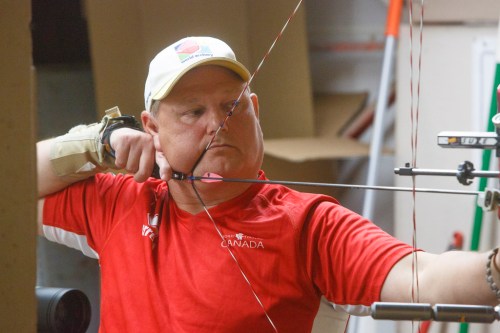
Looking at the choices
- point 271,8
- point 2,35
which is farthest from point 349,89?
point 2,35

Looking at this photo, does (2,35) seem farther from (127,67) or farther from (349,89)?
(349,89)

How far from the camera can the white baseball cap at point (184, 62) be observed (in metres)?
1.15

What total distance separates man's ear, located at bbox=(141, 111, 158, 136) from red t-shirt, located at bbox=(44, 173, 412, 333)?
0.09m

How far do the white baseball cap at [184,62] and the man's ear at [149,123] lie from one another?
0.02 metres

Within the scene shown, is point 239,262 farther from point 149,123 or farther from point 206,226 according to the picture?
point 149,123

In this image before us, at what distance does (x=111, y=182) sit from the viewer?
131 centimetres

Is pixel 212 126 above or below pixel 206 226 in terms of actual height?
above

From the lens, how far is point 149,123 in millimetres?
1232

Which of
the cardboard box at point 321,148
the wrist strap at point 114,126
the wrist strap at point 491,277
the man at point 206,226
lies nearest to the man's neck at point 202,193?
the man at point 206,226

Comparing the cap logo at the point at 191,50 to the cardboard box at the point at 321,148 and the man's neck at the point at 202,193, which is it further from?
the cardboard box at the point at 321,148

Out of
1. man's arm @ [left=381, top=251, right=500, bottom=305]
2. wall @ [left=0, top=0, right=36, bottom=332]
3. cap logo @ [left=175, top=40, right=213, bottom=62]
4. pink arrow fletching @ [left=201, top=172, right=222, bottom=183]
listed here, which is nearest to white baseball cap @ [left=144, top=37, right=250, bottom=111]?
cap logo @ [left=175, top=40, right=213, bottom=62]

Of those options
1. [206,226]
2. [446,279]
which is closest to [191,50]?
[206,226]

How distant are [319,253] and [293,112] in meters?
0.99

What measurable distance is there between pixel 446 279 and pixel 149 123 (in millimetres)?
489
